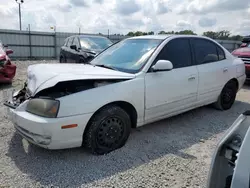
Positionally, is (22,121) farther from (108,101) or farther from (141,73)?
(141,73)

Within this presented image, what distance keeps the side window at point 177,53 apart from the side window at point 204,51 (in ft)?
0.76

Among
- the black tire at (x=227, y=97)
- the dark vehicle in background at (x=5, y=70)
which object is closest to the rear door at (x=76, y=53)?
the dark vehicle in background at (x=5, y=70)

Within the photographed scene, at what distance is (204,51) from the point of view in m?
4.54

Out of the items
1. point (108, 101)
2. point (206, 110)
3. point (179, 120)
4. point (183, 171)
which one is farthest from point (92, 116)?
point (206, 110)

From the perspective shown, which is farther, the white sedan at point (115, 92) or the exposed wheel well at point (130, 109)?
the exposed wheel well at point (130, 109)

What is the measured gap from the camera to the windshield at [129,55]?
3551 mm

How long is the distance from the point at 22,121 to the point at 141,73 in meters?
1.72

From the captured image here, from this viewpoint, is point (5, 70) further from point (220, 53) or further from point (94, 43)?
point (220, 53)

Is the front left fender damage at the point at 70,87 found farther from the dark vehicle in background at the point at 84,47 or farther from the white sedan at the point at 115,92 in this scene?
the dark vehicle in background at the point at 84,47

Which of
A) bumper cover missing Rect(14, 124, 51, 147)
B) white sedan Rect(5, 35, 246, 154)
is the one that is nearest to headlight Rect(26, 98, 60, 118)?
white sedan Rect(5, 35, 246, 154)

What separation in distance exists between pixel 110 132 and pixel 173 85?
132 centimetres

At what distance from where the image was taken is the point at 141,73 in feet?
11.1

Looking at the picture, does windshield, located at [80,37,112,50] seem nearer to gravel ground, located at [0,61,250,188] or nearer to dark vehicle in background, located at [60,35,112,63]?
dark vehicle in background, located at [60,35,112,63]

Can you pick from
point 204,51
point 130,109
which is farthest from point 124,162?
Result: point 204,51
